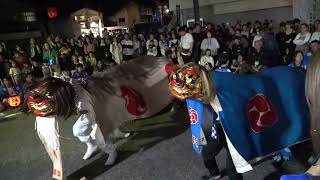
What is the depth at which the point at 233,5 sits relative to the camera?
1595cm

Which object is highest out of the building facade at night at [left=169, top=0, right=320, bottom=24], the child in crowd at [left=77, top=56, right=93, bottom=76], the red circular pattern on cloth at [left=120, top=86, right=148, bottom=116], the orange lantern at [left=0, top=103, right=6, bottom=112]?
the building facade at night at [left=169, top=0, right=320, bottom=24]

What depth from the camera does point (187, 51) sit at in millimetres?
9484

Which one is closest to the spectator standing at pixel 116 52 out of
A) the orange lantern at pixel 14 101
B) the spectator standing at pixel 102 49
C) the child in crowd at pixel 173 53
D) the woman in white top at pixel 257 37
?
the spectator standing at pixel 102 49

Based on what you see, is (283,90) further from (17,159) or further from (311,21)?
(311,21)

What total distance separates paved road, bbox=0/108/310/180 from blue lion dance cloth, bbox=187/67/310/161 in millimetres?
Result: 632

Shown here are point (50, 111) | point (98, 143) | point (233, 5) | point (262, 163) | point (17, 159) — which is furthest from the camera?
point (233, 5)

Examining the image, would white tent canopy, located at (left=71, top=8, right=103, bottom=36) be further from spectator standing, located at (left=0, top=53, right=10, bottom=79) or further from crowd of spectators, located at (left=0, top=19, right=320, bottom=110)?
spectator standing, located at (left=0, top=53, right=10, bottom=79)

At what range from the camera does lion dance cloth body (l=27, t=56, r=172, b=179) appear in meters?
3.92

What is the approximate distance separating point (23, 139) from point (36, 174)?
1829 mm

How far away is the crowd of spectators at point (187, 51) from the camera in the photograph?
25.0 ft

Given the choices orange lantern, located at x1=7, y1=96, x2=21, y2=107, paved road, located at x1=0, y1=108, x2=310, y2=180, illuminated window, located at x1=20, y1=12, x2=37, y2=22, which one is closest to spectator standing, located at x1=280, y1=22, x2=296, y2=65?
paved road, located at x1=0, y1=108, x2=310, y2=180

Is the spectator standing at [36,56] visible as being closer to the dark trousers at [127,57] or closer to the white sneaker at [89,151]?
the dark trousers at [127,57]

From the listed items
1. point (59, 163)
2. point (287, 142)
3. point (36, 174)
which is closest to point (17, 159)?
point (36, 174)

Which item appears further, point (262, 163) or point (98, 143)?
point (98, 143)
